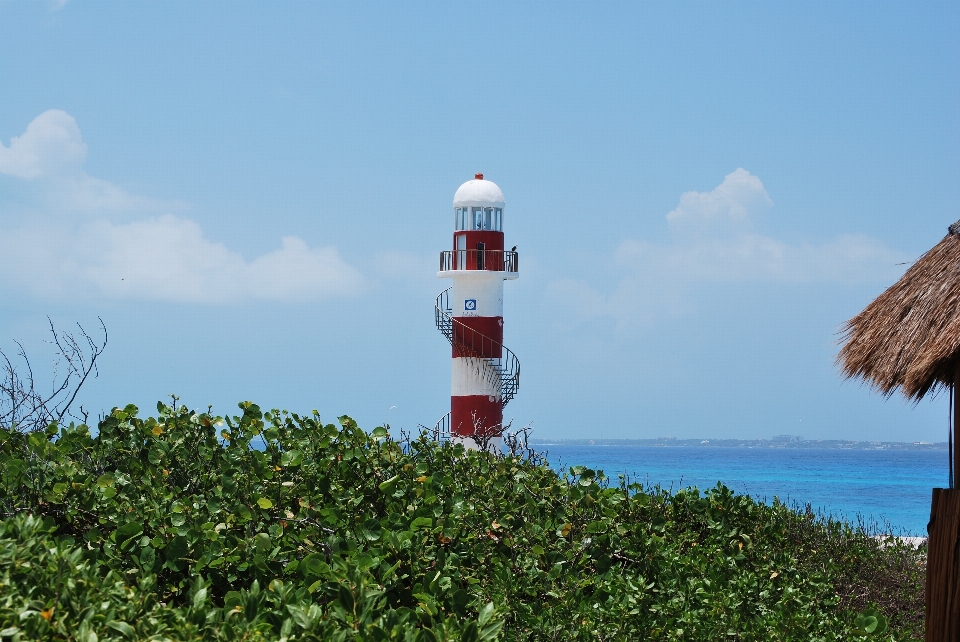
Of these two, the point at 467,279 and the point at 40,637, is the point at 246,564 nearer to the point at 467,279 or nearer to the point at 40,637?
the point at 40,637

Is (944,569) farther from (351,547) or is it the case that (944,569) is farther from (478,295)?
(478,295)

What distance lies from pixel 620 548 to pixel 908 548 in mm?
5042

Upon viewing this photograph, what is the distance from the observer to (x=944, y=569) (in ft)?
13.4

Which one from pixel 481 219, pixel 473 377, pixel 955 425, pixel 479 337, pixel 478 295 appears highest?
pixel 481 219

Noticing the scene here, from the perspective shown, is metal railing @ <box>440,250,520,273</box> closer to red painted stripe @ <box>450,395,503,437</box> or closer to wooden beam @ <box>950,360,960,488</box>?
red painted stripe @ <box>450,395,503,437</box>

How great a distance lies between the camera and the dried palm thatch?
4594mm

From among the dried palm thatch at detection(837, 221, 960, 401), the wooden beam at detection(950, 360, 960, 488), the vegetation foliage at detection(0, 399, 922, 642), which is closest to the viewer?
the vegetation foliage at detection(0, 399, 922, 642)

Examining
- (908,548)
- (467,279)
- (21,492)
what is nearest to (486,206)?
(467,279)

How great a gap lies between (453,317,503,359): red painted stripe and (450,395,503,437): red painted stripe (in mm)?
843

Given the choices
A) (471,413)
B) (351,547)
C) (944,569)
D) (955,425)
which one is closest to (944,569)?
(944,569)

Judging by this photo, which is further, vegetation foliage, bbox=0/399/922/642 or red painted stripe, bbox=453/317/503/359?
red painted stripe, bbox=453/317/503/359

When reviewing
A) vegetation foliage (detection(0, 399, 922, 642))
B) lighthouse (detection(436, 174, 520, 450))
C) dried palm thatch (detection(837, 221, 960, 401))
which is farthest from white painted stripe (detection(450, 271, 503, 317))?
dried palm thatch (detection(837, 221, 960, 401))

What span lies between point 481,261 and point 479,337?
4.57ft

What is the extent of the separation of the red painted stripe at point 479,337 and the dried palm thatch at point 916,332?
1309cm
